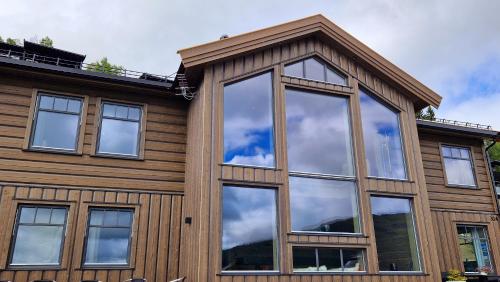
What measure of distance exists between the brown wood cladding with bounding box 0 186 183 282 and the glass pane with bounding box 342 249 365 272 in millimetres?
3527

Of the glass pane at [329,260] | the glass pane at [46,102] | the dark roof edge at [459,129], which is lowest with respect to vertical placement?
the glass pane at [329,260]

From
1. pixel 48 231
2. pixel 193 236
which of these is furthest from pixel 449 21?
pixel 48 231

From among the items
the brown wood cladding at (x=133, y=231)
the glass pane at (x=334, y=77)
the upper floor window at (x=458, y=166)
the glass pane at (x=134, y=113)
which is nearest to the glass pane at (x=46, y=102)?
the glass pane at (x=134, y=113)

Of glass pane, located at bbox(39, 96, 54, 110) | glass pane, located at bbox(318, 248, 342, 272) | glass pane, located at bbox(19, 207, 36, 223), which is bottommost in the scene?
glass pane, located at bbox(318, 248, 342, 272)

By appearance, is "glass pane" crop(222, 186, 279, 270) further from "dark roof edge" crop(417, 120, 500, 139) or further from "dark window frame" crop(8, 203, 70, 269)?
"dark roof edge" crop(417, 120, 500, 139)

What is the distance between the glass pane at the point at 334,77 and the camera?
10.3m

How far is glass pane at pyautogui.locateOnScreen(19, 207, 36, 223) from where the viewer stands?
8461mm

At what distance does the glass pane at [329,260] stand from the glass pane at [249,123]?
2029 mm

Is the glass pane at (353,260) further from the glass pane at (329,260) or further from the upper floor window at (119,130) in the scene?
the upper floor window at (119,130)

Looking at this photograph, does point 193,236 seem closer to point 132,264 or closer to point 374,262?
point 132,264

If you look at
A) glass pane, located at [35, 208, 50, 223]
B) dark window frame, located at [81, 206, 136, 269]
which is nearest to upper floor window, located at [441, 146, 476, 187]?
dark window frame, located at [81, 206, 136, 269]

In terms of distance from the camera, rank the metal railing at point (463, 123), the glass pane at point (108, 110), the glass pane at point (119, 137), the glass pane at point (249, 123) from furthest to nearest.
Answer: the metal railing at point (463, 123)
the glass pane at point (108, 110)
the glass pane at point (119, 137)
the glass pane at point (249, 123)

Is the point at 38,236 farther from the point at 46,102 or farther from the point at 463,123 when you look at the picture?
the point at 463,123

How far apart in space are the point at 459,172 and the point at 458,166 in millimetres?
188
